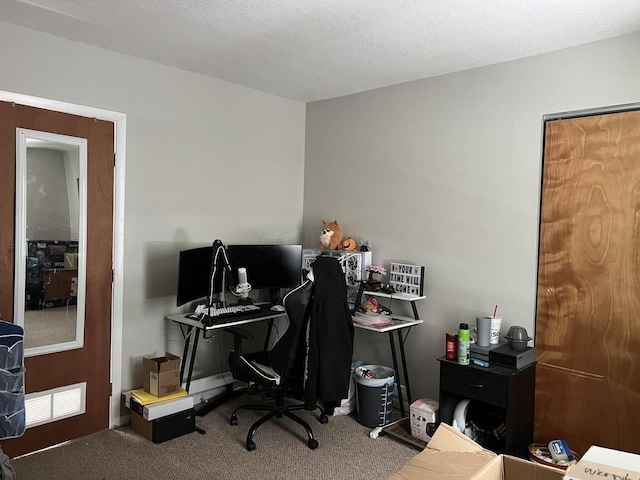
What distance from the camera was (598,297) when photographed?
2867mm

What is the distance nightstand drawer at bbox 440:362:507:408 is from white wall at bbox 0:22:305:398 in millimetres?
1884

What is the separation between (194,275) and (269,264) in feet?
2.26

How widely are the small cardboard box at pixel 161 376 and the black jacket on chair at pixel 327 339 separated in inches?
38.3

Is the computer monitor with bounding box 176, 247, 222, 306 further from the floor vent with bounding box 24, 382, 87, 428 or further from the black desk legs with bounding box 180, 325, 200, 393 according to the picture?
the floor vent with bounding box 24, 382, 87, 428

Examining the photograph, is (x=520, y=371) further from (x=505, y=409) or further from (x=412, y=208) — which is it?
(x=412, y=208)

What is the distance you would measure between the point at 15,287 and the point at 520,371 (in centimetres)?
304

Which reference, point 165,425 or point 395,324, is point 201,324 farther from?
point 395,324

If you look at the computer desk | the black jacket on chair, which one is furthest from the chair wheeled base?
the computer desk

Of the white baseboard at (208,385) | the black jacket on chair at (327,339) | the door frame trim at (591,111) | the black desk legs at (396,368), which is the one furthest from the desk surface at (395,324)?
the door frame trim at (591,111)

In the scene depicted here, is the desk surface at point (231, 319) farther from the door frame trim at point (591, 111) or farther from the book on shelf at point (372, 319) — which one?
the door frame trim at point (591, 111)

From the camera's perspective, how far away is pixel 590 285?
2.90 m

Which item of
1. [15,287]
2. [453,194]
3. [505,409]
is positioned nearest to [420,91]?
[453,194]

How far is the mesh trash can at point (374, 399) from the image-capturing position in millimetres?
3428

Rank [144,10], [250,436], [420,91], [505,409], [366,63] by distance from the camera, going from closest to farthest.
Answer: [144,10] < [505,409] < [250,436] < [366,63] < [420,91]
